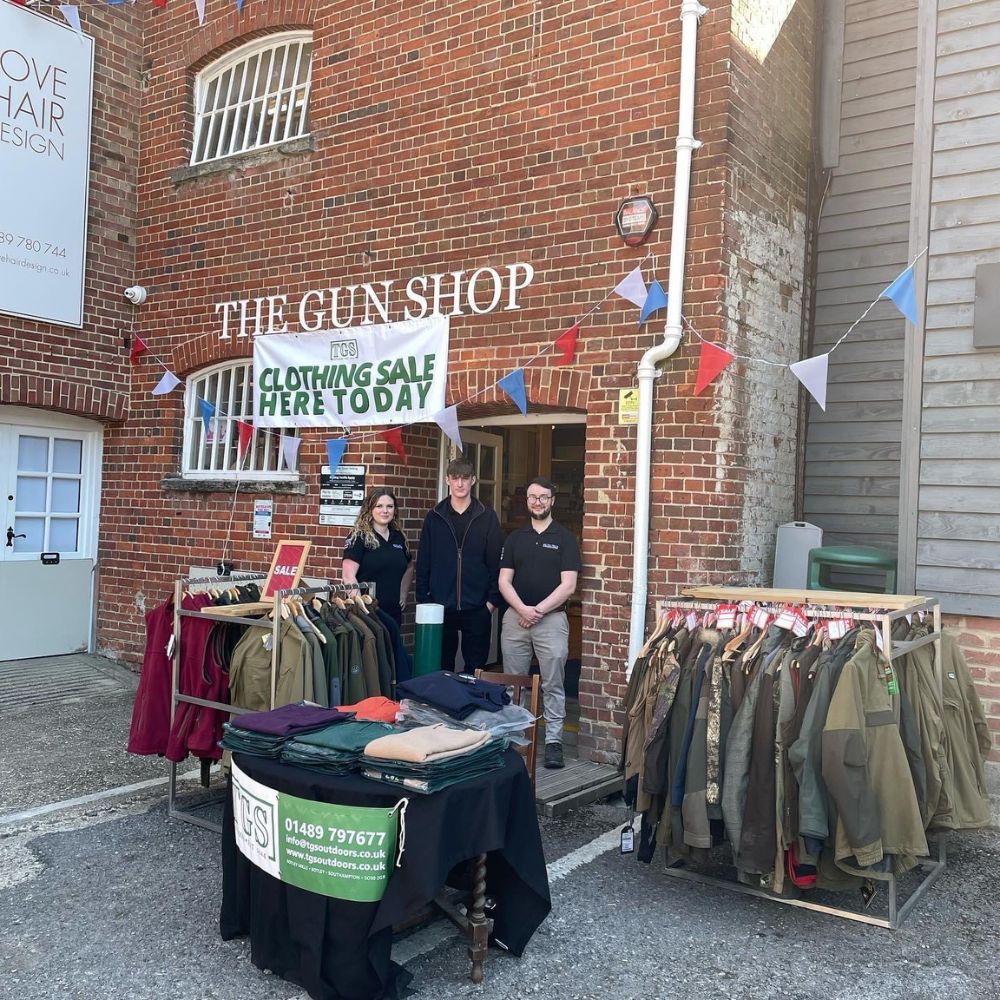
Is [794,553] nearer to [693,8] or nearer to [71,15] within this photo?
[693,8]

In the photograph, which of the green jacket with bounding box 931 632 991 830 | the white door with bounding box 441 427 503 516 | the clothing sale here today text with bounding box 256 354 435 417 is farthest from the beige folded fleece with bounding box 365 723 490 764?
the white door with bounding box 441 427 503 516

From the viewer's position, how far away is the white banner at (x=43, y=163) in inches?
334

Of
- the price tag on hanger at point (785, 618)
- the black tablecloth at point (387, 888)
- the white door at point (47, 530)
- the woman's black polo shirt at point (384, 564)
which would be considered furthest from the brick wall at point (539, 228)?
the black tablecloth at point (387, 888)

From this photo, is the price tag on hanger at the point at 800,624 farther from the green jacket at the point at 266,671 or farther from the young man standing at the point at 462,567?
the young man standing at the point at 462,567

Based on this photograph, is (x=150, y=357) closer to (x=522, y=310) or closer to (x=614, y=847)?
(x=522, y=310)

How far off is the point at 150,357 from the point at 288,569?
4329 mm

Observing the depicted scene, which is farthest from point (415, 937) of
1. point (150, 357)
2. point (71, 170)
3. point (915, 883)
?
point (71, 170)

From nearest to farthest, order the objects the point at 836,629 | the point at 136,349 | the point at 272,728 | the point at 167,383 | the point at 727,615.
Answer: the point at 272,728 < the point at 836,629 < the point at 727,615 < the point at 167,383 < the point at 136,349

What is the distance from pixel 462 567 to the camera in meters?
6.75

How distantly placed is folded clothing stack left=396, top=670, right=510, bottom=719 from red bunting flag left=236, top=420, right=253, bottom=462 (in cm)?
483

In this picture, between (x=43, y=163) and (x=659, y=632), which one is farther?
(x=43, y=163)

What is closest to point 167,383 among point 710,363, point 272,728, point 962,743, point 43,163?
point 43,163

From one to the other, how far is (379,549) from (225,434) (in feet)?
10.2

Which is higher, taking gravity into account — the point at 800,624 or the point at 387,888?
the point at 800,624
